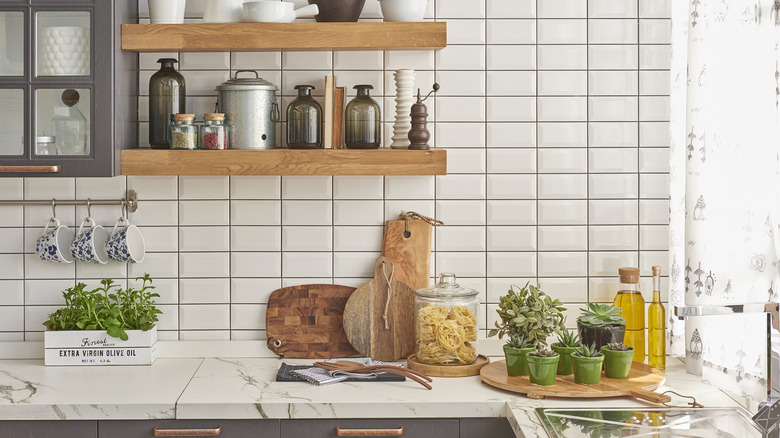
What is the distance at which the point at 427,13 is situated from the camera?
2525 millimetres

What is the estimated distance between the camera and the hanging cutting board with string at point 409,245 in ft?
8.27

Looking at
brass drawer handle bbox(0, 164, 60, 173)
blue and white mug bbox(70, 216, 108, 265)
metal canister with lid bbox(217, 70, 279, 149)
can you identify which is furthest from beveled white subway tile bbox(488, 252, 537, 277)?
brass drawer handle bbox(0, 164, 60, 173)

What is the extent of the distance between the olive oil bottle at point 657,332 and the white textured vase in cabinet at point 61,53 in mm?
1810

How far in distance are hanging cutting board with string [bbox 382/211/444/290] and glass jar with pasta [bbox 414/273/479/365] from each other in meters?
0.17

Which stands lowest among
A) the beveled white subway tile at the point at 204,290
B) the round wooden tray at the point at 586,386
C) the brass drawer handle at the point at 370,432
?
the brass drawer handle at the point at 370,432

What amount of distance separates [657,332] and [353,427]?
100 centimetres

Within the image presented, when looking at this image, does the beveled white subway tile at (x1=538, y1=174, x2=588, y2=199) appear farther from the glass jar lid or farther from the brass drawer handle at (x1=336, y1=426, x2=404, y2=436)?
the brass drawer handle at (x1=336, y1=426, x2=404, y2=436)

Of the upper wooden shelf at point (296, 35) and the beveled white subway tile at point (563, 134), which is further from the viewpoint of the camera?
the beveled white subway tile at point (563, 134)

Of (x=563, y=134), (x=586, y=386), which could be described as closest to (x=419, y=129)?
(x=563, y=134)

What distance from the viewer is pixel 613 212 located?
8.43 feet

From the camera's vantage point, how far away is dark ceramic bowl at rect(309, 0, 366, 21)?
231cm

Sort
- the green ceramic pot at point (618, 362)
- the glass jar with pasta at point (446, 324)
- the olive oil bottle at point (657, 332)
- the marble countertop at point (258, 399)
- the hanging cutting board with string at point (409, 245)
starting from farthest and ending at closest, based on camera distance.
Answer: the hanging cutting board with string at point (409, 245)
the olive oil bottle at point (657, 332)
the glass jar with pasta at point (446, 324)
the green ceramic pot at point (618, 362)
the marble countertop at point (258, 399)

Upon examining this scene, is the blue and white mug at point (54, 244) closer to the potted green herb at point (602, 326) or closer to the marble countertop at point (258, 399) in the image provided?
the marble countertop at point (258, 399)

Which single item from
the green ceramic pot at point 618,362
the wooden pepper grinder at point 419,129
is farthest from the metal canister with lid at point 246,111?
the green ceramic pot at point 618,362
